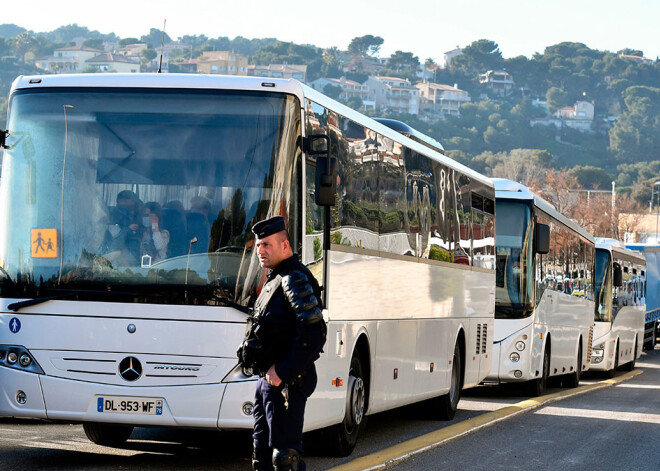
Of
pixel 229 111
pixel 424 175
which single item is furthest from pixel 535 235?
pixel 229 111

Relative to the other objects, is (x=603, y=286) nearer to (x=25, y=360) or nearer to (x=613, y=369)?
(x=613, y=369)

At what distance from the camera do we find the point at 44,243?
30.1 ft

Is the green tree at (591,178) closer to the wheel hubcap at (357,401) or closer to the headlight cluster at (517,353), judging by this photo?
the headlight cluster at (517,353)

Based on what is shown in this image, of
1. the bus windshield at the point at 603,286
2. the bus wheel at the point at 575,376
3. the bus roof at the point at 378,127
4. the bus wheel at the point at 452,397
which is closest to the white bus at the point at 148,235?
the bus roof at the point at 378,127

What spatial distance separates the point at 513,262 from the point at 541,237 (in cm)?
65

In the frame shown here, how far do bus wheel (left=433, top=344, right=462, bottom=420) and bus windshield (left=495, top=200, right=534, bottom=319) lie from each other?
14.9 feet

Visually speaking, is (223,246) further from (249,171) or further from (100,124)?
(100,124)

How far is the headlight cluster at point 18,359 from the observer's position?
A: 913 cm

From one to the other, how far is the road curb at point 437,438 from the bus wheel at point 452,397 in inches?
12.1

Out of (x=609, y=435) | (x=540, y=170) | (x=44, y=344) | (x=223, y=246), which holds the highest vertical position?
(x=540, y=170)

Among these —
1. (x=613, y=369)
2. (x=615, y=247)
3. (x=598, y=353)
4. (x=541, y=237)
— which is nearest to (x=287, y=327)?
(x=541, y=237)

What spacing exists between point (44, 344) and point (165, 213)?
4.26 ft

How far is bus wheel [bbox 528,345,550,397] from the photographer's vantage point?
20.2 meters

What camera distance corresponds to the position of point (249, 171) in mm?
9141
